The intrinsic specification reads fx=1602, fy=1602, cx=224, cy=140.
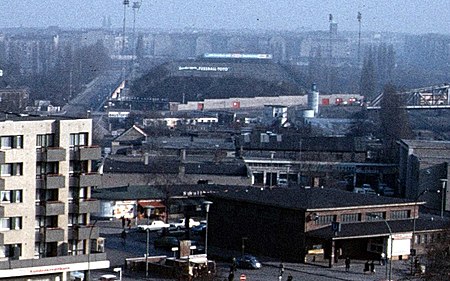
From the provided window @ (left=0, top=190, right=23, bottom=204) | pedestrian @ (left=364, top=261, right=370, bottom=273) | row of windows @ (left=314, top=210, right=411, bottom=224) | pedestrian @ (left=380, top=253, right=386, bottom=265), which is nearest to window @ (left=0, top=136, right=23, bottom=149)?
window @ (left=0, top=190, right=23, bottom=204)

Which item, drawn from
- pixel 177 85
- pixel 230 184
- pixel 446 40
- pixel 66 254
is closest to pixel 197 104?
pixel 177 85

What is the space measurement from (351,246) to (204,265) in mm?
2622

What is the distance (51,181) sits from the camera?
15.5m

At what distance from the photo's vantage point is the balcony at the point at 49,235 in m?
15.4

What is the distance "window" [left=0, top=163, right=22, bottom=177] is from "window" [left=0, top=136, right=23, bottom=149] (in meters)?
0.17

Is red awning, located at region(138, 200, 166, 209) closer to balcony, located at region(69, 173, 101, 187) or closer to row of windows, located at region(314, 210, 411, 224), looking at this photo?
row of windows, located at region(314, 210, 411, 224)

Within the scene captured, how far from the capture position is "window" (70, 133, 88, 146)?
1571 centimetres

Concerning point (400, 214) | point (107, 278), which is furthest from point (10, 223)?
point (400, 214)

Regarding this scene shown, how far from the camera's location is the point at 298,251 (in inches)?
789

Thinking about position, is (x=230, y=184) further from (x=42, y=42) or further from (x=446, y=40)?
(x=446, y=40)

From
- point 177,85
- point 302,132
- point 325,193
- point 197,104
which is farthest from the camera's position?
point 177,85

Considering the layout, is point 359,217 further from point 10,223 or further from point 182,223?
point 10,223

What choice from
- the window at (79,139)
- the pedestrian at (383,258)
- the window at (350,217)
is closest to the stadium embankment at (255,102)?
the window at (350,217)

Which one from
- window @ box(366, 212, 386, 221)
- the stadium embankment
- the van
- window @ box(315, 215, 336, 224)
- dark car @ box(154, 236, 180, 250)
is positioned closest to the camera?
the van
